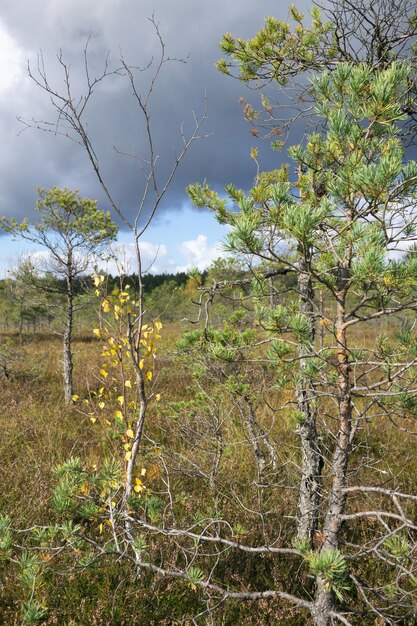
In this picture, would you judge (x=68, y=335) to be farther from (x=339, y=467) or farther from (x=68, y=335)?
(x=339, y=467)

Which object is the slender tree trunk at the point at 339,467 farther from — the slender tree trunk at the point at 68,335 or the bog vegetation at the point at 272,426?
the slender tree trunk at the point at 68,335

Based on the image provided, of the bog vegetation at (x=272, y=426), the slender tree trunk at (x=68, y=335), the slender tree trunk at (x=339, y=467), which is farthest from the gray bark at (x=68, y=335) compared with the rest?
the slender tree trunk at (x=339, y=467)

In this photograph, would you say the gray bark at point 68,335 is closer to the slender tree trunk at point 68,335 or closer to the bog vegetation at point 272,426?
the slender tree trunk at point 68,335

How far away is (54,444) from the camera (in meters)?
5.41

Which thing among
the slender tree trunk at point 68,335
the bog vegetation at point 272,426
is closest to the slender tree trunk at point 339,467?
the bog vegetation at point 272,426

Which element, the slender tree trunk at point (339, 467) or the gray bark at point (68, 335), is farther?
the gray bark at point (68, 335)

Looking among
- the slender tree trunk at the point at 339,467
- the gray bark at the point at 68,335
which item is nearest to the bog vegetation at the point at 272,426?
the slender tree trunk at the point at 339,467

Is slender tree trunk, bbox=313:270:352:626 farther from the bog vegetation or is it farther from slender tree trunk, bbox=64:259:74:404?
slender tree trunk, bbox=64:259:74:404

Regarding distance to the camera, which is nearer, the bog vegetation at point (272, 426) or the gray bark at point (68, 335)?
the bog vegetation at point (272, 426)

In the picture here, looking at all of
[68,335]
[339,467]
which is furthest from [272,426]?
[68,335]

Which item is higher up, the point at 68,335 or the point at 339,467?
the point at 68,335

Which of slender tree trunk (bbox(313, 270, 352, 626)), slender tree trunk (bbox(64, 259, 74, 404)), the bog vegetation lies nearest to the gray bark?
slender tree trunk (bbox(64, 259, 74, 404))

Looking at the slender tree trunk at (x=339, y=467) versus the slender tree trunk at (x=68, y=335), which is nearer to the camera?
the slender tree trunk at (x=339, y=467)

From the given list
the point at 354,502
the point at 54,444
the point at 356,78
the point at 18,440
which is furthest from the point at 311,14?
the point at 18,440
